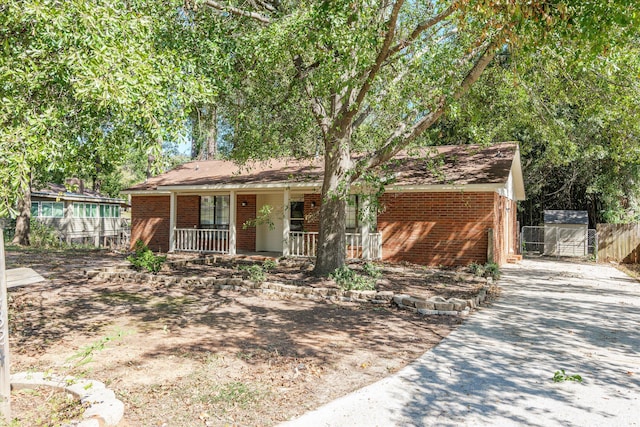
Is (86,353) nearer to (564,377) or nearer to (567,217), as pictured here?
(564,377)

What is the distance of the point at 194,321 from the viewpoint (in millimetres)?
6984

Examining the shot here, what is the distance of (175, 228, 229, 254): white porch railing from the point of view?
706 inches

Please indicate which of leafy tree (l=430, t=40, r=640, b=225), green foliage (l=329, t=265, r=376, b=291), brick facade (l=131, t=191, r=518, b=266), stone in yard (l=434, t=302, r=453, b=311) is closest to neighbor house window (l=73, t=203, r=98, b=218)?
brick facade (l=131, t=191, r=518, b=266)

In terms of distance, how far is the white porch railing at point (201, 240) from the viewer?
58.8 feet

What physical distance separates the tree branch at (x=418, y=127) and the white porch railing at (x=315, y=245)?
5445 millimetres

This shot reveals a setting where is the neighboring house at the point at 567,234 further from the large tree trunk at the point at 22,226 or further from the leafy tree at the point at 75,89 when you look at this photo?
the large tree trunk at the point at 22,226

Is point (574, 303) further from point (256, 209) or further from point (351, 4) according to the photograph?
point (256, 209)

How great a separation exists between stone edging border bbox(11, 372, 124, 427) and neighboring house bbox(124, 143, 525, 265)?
8.17 m

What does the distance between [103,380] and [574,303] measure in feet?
28.3

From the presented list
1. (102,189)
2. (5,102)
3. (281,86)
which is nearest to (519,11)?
(5,102)

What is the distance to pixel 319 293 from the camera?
29.7 ft

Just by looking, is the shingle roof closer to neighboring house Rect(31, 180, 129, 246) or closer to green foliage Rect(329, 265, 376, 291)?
green foliage Rect(329, 265, 376, 291)

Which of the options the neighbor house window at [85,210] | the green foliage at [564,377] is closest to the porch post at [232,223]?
the green foliage at [564,377]

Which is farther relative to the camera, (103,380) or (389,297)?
(389,297)
